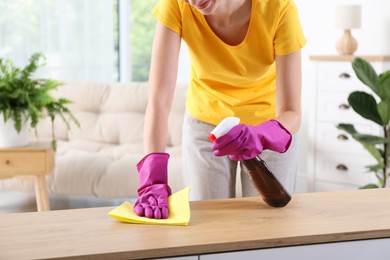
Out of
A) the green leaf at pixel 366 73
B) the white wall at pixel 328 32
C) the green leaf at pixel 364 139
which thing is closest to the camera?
the green leaf at pixel 366 73

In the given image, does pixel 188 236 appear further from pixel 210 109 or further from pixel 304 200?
pixel 210 109

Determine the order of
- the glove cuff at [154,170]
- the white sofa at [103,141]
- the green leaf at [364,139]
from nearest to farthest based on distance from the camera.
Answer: the glove cuff at [154,170] < the green leaf at [364,139] < the white sofa at [103,141]

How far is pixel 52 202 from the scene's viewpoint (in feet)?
15.4

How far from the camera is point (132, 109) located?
16.3ft

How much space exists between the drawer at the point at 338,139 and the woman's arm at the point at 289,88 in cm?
274

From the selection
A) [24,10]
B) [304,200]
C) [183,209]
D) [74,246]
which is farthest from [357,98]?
[24,10]

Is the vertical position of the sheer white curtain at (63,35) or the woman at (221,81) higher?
the sheer white curtain at (63,35)

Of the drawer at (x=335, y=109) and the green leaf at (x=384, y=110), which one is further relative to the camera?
the drawer at (x=335, y=109)

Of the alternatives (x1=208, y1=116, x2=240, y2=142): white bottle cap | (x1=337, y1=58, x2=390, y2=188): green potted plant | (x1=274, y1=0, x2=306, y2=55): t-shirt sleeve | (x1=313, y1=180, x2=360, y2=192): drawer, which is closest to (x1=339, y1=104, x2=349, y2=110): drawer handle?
(x1=313, y1=180, x2=360, y2=192): drawer

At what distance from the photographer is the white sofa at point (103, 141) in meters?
4.24

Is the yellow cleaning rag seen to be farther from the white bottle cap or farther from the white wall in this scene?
the white wall

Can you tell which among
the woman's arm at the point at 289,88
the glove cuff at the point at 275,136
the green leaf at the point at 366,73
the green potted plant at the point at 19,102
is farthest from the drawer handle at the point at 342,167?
the glove cuff at the point at 275,136

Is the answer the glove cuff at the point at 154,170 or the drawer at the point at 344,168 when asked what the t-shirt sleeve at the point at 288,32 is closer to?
the glove cuff at the point at 154,170

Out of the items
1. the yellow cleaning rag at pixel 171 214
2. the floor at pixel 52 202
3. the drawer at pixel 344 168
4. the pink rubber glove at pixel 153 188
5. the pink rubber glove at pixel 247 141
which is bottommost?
the floor at pixel 52 202
